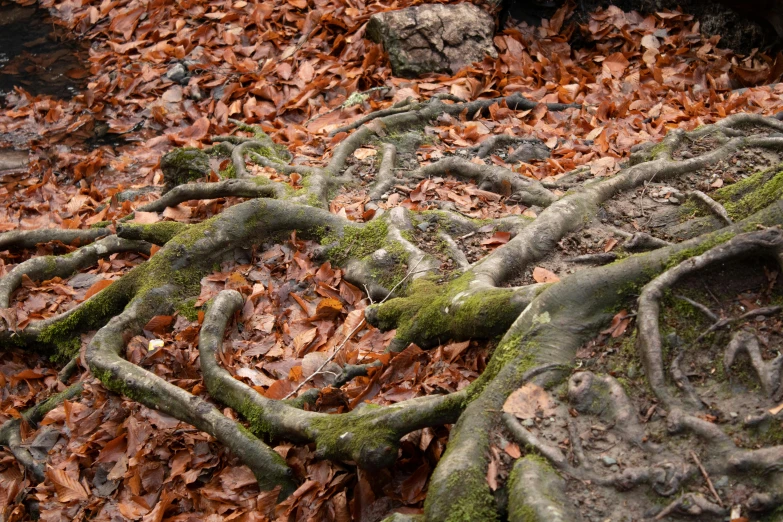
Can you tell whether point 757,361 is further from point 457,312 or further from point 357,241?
point 357,241

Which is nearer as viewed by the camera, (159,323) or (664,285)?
(664,285)

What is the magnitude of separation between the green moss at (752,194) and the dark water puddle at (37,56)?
8302mm

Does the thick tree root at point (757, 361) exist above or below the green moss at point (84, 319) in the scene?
above

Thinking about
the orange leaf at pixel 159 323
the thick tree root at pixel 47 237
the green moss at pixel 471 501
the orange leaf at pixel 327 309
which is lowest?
the thick tree root at pixel 47 237

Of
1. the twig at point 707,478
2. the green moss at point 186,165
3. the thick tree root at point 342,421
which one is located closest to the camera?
the twig at point 707,478

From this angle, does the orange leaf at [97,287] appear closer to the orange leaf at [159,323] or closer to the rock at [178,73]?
the orange leaf at [159,323]

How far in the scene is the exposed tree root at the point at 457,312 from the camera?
2504 millimetres

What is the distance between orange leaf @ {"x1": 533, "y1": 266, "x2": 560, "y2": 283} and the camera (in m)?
3.72

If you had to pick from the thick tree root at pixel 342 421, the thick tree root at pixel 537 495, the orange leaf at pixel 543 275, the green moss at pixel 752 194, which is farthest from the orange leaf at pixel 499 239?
the thick tree root at pixel 537 495

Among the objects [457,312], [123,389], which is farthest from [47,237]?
[457,312]

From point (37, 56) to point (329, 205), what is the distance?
7.25 metres

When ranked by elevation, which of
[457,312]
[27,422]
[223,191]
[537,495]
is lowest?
[27,422]

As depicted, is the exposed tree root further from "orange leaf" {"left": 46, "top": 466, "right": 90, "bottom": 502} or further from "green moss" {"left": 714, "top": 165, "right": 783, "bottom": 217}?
"orange leaf" {"left": 46, "top": 466, "right": 90, "bottom": 502}

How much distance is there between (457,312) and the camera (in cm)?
358
